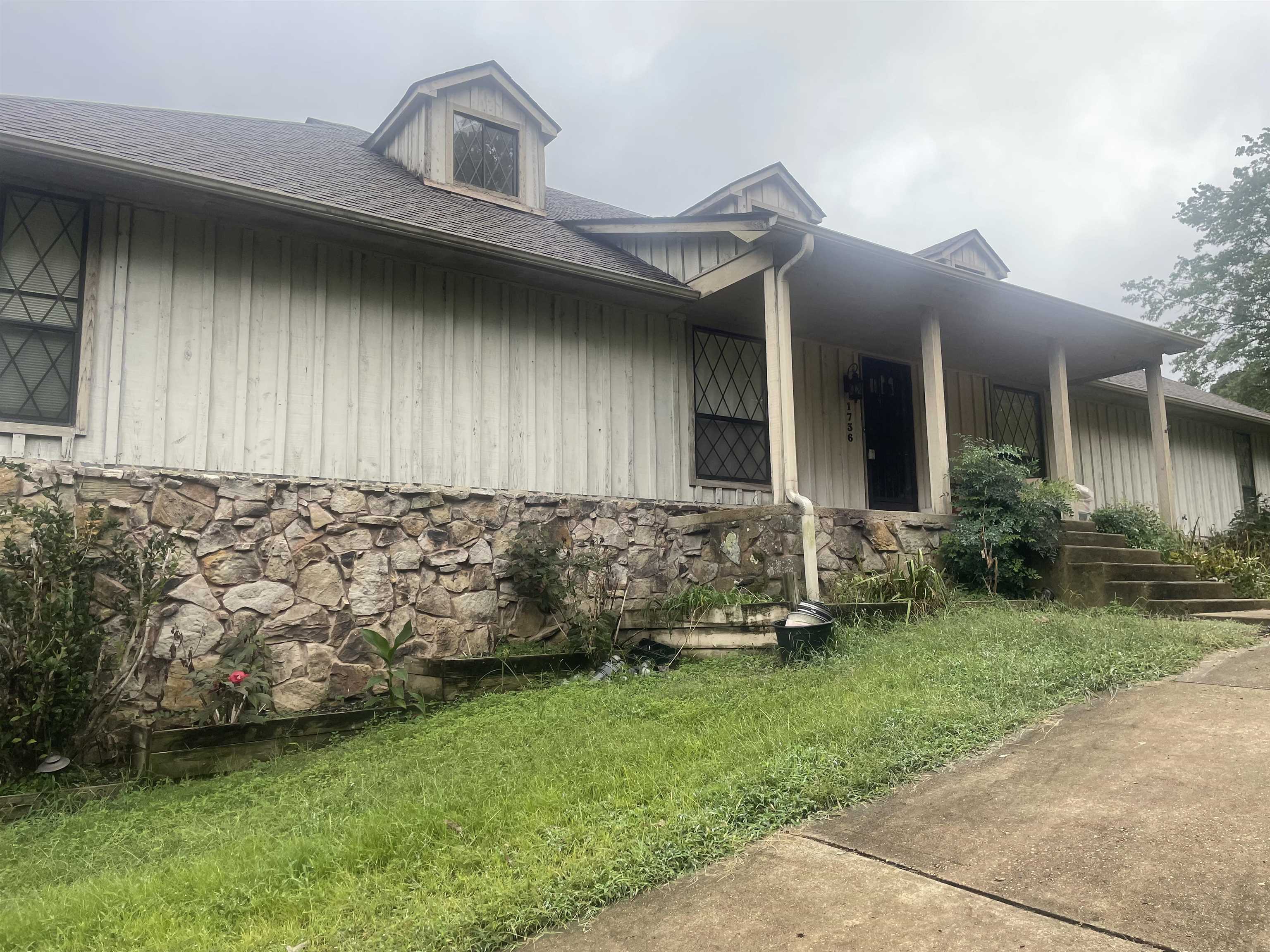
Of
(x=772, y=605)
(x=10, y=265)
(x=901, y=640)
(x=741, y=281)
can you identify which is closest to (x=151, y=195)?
(x=10, y=265)

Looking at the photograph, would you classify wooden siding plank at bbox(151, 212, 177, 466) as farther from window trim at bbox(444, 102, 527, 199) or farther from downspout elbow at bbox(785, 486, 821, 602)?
downspout elbow at bbox(785, 486, 821, 602)

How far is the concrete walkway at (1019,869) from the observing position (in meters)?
2.26

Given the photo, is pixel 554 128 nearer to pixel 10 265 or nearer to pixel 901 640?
pixel 10 265

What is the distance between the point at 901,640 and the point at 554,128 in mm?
6856

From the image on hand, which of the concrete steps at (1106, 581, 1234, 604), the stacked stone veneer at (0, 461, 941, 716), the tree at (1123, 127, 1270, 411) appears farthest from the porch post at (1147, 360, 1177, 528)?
the tree at (1123, 127, 1270, 411)

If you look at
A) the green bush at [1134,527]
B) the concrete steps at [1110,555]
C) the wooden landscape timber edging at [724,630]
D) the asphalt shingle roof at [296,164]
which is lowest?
the wooden landscape timber edging at [724,630]

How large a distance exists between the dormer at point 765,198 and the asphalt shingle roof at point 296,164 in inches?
75.2

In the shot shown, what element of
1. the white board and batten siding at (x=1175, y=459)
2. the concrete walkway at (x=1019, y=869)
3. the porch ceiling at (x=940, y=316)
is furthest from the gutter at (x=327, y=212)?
the white board and batten siding at (x=1175, y=459)

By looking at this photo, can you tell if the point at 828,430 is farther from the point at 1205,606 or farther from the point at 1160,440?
the point at 1160,440

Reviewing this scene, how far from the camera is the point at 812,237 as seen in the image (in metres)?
7.05

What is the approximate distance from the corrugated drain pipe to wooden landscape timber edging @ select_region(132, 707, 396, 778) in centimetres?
380

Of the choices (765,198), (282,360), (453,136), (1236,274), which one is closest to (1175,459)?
(765,198)

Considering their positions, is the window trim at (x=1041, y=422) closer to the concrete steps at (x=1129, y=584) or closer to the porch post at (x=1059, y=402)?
the porch post at (x=1059, y=402)

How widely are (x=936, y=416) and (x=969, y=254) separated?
4.78 meters
